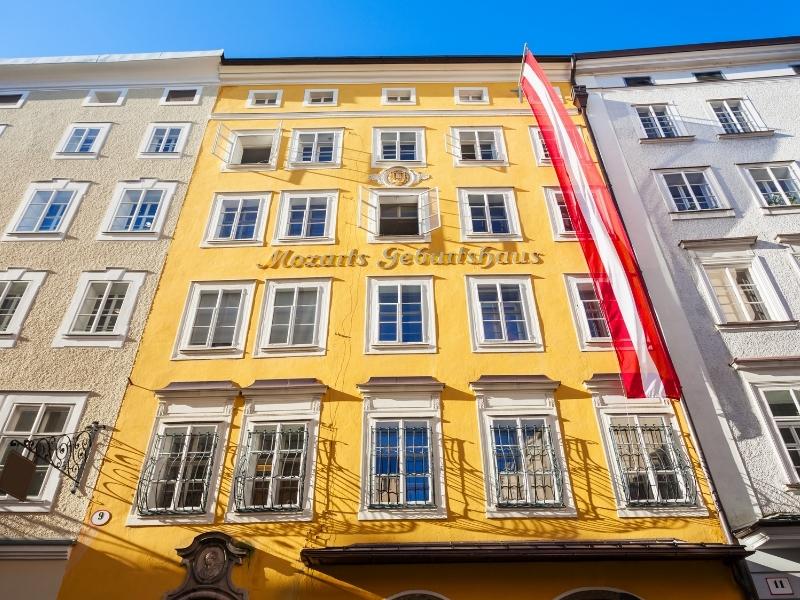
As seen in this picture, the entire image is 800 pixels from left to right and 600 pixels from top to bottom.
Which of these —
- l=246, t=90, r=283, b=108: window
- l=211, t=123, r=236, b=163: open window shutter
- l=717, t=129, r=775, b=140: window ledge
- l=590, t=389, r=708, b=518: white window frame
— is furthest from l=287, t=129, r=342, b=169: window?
l=717, t=129, r=775, b=140: window ledge

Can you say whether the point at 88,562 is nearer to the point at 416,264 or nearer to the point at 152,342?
the point at 152,342

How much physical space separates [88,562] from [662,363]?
11949 mm

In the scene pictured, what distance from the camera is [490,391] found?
13.2 m

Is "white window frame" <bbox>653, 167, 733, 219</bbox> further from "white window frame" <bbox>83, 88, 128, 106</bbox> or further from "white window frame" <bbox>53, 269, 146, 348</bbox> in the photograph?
"white window frame" <bbox>83, 88, 128, 106</bbox>

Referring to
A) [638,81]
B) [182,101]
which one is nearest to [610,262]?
[638,81]

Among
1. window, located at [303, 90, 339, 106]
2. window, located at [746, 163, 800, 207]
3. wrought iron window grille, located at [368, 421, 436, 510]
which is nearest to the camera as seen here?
wrought iron window grille, located at [368, 421, 436, 510]

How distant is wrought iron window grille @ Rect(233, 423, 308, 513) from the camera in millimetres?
11836

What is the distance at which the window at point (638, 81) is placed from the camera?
20.8 metres

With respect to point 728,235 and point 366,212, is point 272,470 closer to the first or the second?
point 366,212

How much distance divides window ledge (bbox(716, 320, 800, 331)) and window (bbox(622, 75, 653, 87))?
35.4 feet

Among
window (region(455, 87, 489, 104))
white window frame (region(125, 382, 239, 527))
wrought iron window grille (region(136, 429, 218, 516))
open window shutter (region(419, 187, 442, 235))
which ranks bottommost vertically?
wrought iron window grille (region(136, 429, 218, 516))

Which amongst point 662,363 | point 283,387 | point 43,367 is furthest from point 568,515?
point 43,367

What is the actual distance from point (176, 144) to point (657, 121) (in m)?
16.2

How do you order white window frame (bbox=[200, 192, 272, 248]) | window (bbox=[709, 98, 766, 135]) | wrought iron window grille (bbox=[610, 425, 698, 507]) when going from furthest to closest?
1. window (bbox=[709, 98, 766, 135])
2. white window frame (bbox=[200, 192, 272, 248])
3. wrought iron window grille (bbox=[610, 425, 698, 507])
